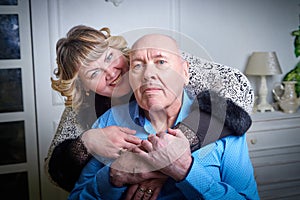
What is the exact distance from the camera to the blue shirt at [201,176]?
2.50ft

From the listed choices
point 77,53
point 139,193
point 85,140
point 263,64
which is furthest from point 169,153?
point 263,64

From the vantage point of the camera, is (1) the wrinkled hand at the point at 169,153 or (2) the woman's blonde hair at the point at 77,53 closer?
(1) the wrinkled hand at the point at 169,153

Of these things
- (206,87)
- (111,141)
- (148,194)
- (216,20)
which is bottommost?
(148,194)

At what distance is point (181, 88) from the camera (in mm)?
828

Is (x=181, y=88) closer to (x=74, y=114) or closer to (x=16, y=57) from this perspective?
(x=74, y=114)

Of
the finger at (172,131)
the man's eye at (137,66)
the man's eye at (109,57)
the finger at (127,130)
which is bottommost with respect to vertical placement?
the finger at (127,130)

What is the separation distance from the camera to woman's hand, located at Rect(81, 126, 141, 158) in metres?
0.83

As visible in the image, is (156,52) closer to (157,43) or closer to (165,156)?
(157,43)

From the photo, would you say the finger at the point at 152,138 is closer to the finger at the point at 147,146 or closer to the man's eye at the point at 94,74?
the finger at the point at 147,146

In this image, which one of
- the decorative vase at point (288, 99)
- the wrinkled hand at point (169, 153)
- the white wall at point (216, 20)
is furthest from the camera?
the decorative vase at point (288, 99)

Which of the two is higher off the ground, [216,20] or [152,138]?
[216,20]

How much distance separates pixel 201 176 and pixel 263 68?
98 cm

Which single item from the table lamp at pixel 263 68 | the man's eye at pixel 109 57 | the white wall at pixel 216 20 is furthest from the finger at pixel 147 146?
the table lamp at pixel 263 68

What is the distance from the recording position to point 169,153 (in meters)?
0.76
